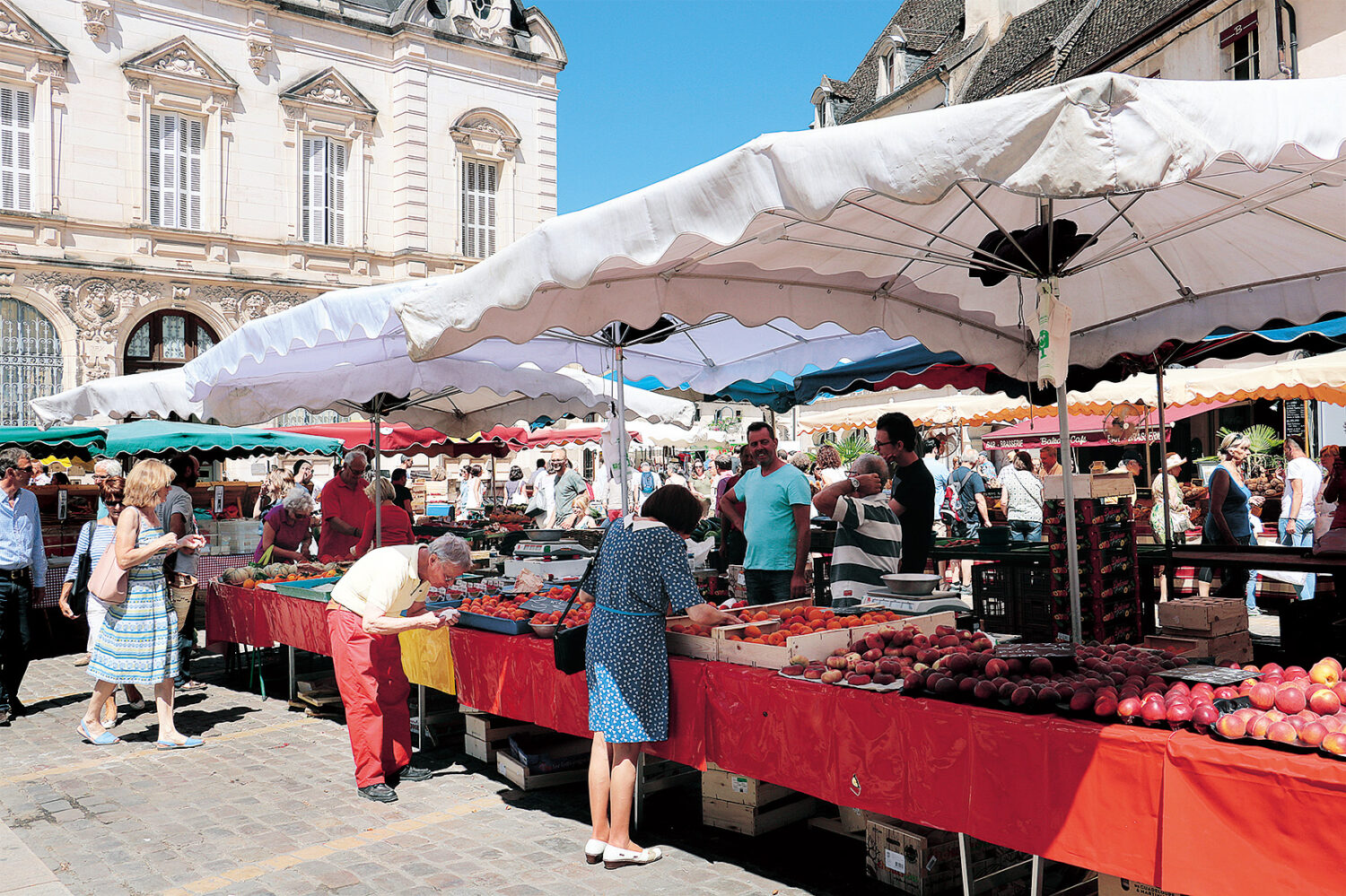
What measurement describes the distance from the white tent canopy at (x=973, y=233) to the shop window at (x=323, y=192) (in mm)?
19203

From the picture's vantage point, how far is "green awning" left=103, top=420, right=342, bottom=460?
11836 millimetres

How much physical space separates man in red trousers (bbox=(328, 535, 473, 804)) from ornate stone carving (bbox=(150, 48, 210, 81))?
71.8 feet

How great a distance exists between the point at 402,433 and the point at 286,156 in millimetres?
13554

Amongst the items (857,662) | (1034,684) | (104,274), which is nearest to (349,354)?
(857,662)

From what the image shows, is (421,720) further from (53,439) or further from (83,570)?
(53,439)

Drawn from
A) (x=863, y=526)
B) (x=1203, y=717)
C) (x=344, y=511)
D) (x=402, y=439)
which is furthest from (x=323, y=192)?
(x=1203, y=717)

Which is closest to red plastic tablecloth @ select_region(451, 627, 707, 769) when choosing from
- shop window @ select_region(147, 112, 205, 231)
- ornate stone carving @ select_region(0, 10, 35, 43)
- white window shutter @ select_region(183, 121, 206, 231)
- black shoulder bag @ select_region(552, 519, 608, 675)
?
black shoulder bag @ select_region(552, 519, 608, 675)

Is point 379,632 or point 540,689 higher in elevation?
point 379,632

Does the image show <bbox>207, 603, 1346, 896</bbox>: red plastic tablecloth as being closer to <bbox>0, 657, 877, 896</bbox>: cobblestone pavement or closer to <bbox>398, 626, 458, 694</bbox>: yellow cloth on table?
<bbox>0, 657, 877, 896</bbox>: cobblestone pavement

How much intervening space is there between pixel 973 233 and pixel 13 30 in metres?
23.4

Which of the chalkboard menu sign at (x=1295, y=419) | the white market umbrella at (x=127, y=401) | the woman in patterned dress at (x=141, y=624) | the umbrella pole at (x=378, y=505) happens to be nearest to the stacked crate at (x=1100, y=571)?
the woman in patterned dress at (x=141, y=624)

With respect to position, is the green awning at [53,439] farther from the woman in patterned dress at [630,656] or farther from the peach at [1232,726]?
the peach at [1232,726]

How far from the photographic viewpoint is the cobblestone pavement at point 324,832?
4379 millimetres

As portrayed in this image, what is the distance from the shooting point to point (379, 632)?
17.2 ft
